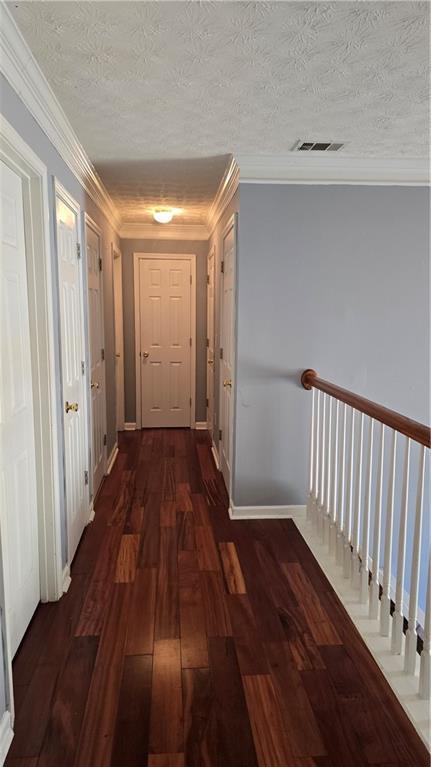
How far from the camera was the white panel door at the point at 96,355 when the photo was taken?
10.5 ft

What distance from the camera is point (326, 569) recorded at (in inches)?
95.6

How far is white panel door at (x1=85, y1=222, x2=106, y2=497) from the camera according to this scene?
3186 mm

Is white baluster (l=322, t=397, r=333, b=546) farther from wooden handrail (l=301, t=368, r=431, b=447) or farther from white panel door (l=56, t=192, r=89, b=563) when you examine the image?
white panel door (l=56, t=192, r=89, b=563)

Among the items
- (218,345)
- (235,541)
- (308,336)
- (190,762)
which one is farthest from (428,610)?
(218,345)

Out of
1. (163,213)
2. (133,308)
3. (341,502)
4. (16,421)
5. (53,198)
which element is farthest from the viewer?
(133,308)

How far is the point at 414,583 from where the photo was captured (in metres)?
1.67

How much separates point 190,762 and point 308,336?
7.47ft

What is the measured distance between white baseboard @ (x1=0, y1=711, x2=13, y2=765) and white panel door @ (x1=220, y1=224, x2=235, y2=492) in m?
1.97

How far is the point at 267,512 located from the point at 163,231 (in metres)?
3.34

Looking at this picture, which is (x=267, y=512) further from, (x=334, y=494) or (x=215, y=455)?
(x=215, y=455)

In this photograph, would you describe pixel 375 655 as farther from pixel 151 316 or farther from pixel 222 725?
pixel 151 316

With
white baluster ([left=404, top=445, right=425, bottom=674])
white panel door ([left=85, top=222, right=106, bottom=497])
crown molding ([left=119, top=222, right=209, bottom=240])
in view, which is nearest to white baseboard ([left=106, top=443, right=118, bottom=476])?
white panel door ([left=85, top=222, right=106, bottom=497])

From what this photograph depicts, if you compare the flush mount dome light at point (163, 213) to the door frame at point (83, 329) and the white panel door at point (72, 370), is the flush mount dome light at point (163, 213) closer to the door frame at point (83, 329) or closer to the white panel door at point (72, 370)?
the door frame at point (83, 329)

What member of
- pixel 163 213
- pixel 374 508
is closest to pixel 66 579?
pixel 374 508
